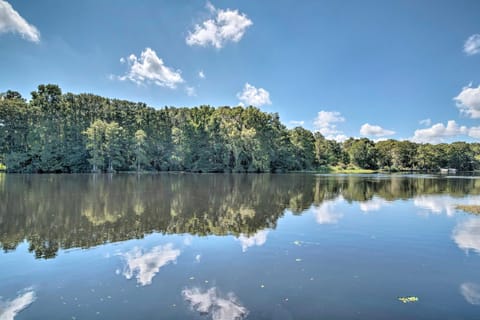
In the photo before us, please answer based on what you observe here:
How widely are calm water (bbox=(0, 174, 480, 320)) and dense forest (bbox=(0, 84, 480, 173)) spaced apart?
5496 cm

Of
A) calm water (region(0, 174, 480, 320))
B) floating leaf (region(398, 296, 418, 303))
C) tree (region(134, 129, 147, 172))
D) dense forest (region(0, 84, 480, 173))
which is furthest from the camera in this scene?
tree (region(134, 129, 147, 172))

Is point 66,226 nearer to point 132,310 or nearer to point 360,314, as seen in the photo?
point 132,310

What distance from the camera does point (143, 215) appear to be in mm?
16031

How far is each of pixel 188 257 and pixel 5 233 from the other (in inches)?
319

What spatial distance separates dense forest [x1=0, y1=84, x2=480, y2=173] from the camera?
63.8 metres

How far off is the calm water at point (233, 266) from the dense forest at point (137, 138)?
55.0 metres

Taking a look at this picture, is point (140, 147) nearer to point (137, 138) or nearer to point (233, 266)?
point (137, 138)

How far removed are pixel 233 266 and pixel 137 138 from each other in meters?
66.9

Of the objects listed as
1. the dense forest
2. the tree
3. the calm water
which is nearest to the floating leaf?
the calm water

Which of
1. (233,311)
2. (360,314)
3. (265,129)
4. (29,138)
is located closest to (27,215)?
(233,311)

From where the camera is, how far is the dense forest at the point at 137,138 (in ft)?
209

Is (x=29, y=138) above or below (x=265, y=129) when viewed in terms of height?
below

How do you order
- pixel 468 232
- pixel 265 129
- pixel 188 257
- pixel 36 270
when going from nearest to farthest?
pixel 36 270 → pixel 188 257 → pixel 468 232 → pixel 265 129

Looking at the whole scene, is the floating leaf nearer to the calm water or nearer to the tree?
the calm water
